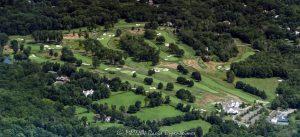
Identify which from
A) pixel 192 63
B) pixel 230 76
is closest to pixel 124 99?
pixel 230 76

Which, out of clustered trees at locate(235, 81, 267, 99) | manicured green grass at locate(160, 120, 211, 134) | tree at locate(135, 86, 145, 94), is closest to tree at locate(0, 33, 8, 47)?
tree at locate(135, 86, 145, 94)

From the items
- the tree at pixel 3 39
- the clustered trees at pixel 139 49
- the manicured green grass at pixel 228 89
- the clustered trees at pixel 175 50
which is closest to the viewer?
the manicured green grass at pixel 228 89

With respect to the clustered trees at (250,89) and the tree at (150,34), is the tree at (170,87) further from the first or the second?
the tree at (150,34)

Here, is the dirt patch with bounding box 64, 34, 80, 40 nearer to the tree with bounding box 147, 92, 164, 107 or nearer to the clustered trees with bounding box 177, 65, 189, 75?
the clustered trees with bounding box 177, 65, 189, 75

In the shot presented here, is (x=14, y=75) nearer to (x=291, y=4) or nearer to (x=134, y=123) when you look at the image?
(x=134, y=123)

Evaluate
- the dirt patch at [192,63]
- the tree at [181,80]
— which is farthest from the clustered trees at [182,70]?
the tree at [181,80]
